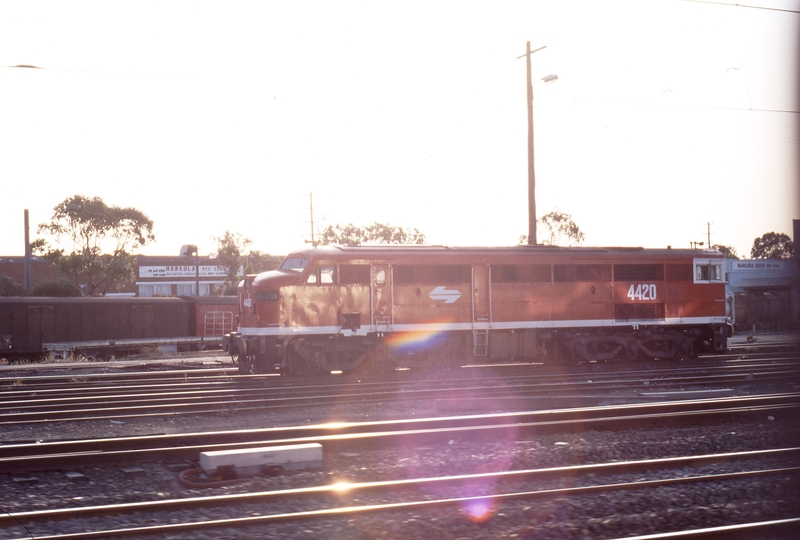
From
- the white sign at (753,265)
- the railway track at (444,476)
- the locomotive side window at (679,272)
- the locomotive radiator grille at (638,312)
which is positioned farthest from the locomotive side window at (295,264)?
the white sign at (753,265)

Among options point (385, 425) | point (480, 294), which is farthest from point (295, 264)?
point (385, 425)

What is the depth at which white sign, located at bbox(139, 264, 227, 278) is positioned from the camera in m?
74.6

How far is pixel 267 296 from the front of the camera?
674 inches

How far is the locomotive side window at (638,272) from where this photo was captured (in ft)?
66.4

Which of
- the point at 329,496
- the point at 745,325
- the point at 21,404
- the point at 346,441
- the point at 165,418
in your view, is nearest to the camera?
the point at 329,496

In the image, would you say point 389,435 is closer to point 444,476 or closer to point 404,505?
point 444,476

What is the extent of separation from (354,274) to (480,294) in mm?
3394

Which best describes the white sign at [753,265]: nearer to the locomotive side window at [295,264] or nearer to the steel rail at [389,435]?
the locomotive side window at [295,264]

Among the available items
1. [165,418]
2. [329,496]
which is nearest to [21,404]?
[165,418]

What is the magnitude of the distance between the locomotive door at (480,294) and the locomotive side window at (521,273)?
0.93 ft

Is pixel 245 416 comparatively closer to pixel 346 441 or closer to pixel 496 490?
pixel 346 441

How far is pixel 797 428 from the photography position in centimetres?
1010

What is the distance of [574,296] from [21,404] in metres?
13.6

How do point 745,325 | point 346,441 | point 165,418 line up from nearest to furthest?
point 346,441 → point 165,418 → point 745,325
